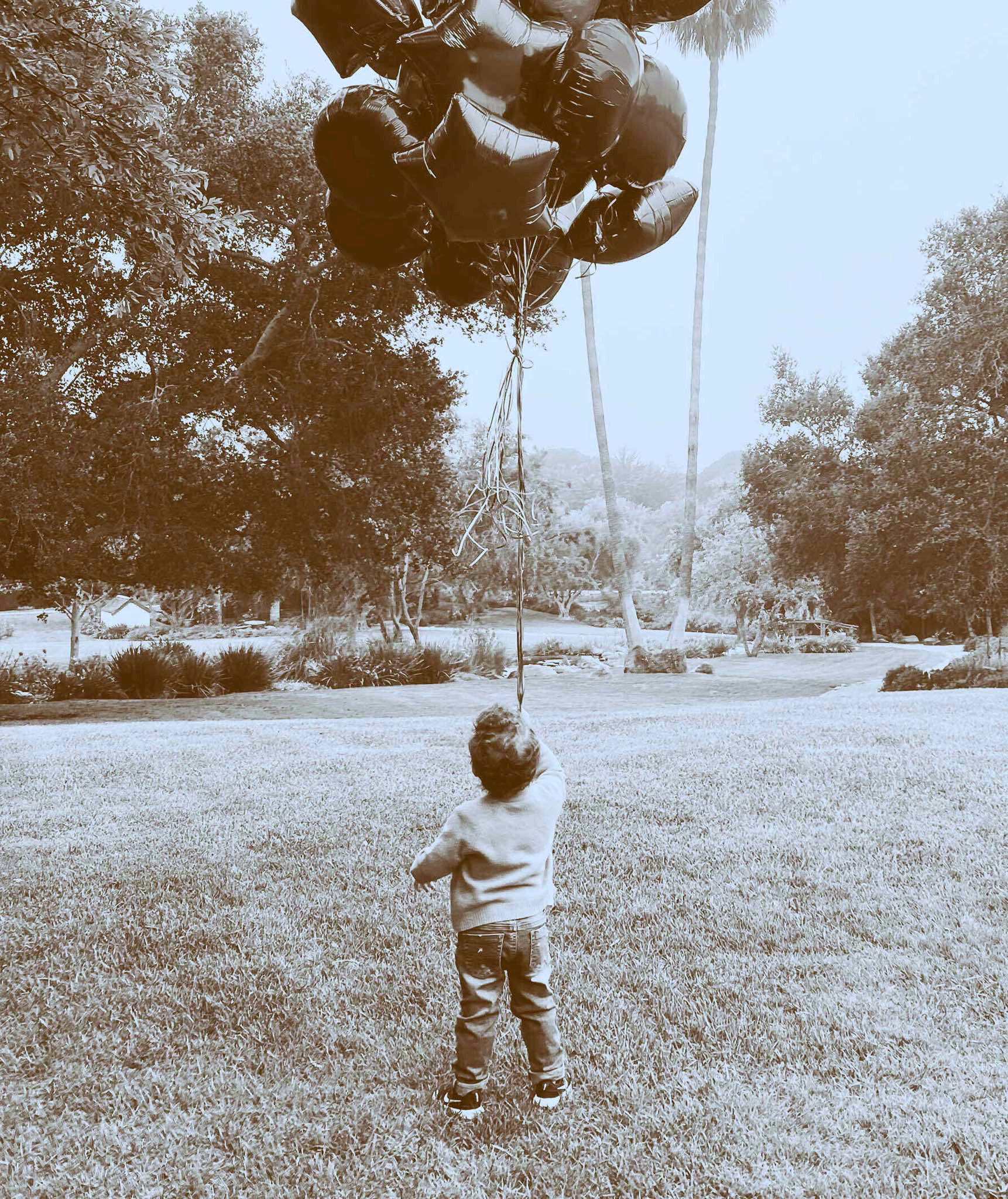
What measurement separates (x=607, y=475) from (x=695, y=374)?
3.08 metres

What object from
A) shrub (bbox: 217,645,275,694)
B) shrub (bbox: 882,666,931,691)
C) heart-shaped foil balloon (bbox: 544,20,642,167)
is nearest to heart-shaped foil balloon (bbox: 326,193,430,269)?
heart-shaped foil balloon (bbox: 544,20,642,167)

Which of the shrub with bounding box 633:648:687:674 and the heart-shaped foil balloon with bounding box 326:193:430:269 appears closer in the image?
the heart-shaped foil balloon with bounding box 326:193:430:269

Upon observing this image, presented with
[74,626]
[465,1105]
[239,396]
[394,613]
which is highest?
[239,396]

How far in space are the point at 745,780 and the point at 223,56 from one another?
35.0 ft

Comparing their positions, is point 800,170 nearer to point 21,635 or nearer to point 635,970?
point 21,635

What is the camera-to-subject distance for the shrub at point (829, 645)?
2609 centimetres

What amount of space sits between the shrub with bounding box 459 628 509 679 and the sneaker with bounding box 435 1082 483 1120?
14634 mm

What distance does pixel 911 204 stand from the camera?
110 meters

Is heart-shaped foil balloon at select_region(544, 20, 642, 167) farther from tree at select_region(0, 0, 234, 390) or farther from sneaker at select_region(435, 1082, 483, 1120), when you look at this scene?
sneaker at select_region(435, 1082, 483, 1120)

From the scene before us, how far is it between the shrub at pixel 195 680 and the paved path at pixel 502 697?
59cm

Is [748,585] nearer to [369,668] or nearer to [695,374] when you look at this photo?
[695,374]

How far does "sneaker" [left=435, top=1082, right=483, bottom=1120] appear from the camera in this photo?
7.02 feet

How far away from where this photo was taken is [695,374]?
61.1 ft

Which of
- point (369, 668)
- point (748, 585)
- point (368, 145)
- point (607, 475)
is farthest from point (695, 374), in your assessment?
point (368, 145)
